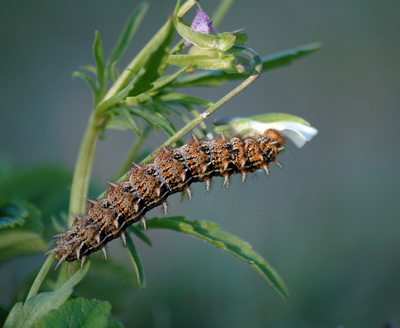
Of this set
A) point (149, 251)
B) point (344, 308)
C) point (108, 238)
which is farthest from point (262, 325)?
point (149, 251)

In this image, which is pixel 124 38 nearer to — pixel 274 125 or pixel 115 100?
pixel 115 100

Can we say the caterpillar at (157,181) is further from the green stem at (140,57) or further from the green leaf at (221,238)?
the green stem at (140,57)

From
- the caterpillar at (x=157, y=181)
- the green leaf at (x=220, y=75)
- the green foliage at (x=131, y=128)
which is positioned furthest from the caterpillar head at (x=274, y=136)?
the green leaf at (x=220, y=75)

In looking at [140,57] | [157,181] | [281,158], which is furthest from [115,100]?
[281,158]

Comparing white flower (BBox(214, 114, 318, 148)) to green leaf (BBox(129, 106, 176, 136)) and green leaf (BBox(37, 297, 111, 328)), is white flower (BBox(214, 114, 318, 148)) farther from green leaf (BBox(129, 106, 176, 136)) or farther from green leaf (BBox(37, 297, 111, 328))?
green leaf (BBox(37, 297, 111, 328))

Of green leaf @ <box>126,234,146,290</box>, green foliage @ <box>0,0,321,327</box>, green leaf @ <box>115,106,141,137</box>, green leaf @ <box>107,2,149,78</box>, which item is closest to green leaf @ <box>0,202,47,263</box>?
green foliage @ <box>0,0,321,327</box>

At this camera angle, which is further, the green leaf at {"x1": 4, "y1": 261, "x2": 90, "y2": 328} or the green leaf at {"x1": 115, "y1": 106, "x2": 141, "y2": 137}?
the green leaf at {"x1": 115, "y1": 106, "x2": 141, "y2": 137}
